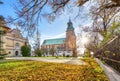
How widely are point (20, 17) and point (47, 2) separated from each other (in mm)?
1159

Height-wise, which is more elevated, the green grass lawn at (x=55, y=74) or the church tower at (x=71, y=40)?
the church tower at (x=71, y=40)

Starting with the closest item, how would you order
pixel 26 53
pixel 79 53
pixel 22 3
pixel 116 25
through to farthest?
pixel 116 25 → pixel 22 3 → pixel 26 53 → pixel 79 53

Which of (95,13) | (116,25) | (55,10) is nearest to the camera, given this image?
(116,25)

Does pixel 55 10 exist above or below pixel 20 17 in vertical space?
above

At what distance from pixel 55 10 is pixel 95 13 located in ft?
→ 9.76

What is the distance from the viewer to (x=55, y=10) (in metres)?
7.85

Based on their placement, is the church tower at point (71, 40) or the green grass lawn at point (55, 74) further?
the church tower at point (71, 40)

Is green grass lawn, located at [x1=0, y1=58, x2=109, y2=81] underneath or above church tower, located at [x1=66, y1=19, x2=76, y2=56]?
underneath

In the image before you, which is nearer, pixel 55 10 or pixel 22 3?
pixel 22 3

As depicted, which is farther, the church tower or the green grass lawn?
the church tower

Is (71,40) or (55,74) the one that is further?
(71,40)

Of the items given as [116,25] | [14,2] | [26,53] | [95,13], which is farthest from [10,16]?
[26,53]

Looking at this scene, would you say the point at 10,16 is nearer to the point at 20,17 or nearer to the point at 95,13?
the point at 20,17

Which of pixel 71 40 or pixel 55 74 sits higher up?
pixel 71 40
